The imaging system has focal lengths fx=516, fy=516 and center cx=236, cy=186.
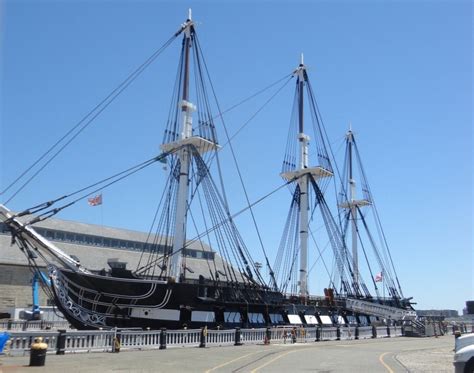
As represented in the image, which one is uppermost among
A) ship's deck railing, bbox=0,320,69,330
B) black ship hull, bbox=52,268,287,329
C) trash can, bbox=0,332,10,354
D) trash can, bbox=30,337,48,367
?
black ship hull, bbox=52,268,287,329

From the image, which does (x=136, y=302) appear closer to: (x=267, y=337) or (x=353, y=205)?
(x=267, y=337)

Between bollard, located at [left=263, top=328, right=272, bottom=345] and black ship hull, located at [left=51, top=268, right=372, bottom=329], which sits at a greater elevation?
black ship hull, located at [left=51, top=268, right=372, bottom=329]

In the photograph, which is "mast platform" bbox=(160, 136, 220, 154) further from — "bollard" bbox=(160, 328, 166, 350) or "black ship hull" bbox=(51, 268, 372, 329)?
"bollard" bbox=(160, 328, 166, 350)

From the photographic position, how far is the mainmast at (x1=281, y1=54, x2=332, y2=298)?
48250 mm

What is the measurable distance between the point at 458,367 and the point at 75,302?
71.6 feet

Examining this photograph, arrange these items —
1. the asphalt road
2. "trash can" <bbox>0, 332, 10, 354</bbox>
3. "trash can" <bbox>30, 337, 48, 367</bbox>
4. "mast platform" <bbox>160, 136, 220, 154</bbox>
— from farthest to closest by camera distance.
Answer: "mast platform" <bbox>160, 136, 220, 154</bbox> → "trash can" <bbox>0, 332, 10, 354</bbox> → the asphalt road → "trash can" <bbox>30, 337, 48, 367</bbox>

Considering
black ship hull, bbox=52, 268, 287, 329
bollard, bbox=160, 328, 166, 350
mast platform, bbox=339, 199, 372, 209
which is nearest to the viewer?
bollard, bbox=160, 328, 166, 350

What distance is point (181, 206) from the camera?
34.0 metres

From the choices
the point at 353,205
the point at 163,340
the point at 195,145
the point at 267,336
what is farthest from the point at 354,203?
the point at 163,340

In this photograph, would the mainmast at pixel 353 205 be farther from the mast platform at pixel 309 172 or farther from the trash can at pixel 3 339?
the trash can at pixel 3 339

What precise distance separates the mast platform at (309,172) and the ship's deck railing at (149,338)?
63.2 feet

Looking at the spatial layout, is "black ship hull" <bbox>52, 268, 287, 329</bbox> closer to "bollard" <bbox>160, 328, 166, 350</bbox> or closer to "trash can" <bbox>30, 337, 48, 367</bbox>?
"bollard" <bbox>160, 328, 166, 350</bbox>

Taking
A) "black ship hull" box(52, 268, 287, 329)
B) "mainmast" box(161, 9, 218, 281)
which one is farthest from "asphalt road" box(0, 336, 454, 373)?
"mainmast" box(161, 9, 218, 281)

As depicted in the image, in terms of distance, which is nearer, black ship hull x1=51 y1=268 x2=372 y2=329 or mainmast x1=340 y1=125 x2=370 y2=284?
black ship hull x1=51 y1=268 x2=372 y2=329
